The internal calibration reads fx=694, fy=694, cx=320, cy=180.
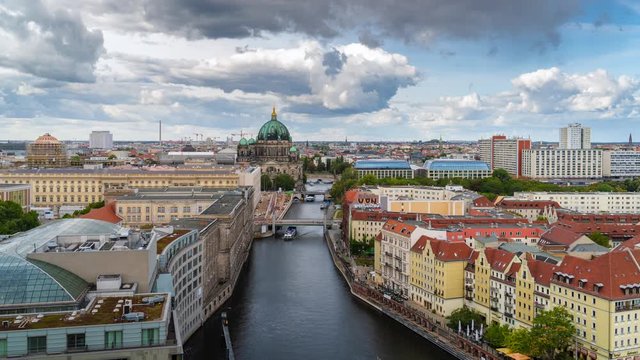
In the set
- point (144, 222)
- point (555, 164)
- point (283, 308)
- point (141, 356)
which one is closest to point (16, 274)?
point (141, 356)

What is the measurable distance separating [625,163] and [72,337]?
170 m

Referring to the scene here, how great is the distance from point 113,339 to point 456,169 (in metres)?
148

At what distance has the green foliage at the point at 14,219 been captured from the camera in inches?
2586

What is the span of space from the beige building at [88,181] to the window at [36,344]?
242 feet

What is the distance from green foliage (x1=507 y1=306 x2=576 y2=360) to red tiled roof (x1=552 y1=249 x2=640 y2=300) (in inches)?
77.6

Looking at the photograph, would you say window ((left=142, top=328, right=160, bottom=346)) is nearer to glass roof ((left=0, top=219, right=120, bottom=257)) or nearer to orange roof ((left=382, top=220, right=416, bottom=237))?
glass roof ((left=0, top=219, right=120, bottom=257))

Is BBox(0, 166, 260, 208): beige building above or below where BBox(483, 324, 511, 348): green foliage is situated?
above

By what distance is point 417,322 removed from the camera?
4747 centimetres

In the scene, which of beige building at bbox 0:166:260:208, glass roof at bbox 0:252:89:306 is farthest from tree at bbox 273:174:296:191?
glass roof at bbox 0:252:89:306

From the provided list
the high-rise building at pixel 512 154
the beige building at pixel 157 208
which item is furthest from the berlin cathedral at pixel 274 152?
the beige building at pixel 157 208

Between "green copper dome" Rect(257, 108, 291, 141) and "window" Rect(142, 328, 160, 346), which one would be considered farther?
"green copper dome" Rect(257, 108, 291, 141)

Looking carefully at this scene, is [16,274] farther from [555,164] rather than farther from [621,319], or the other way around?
[555,164]

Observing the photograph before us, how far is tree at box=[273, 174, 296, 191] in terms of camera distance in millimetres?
162625

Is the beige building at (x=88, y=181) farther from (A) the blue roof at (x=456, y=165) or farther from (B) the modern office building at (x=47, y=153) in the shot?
(A) the blue roof at (x=456, y=165)
